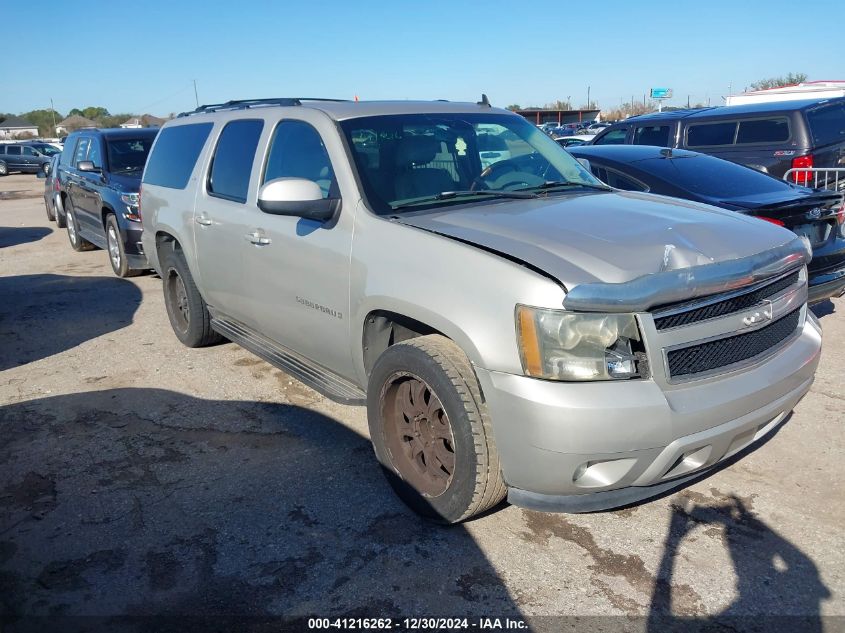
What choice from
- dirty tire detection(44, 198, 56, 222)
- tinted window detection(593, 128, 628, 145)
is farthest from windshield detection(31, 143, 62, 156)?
tinted window detection(593, 128, 628, 145)

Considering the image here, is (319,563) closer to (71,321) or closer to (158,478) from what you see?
(158,478)

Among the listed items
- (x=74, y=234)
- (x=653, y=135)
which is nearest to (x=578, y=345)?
(x=653, y=135)

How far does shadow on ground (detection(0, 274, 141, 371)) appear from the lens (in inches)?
258

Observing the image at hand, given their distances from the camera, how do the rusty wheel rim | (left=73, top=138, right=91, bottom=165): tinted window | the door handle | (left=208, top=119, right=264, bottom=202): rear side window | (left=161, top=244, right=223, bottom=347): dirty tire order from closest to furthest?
the rusty wheel rim < the door handle < (left=208, top=119, right=264, bottom=202): rear side window < (left=161, top=244, right=223, bottom=347): dirty tire < (left=73, top=138, right=91, bottom=165): tinted window

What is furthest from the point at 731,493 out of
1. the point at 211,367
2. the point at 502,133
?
the point at 211,367

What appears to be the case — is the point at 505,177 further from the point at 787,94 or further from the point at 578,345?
the point at 787,94

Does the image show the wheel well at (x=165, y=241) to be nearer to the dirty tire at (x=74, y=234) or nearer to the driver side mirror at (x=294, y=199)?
the driver side mirror at (x=294, y=199)

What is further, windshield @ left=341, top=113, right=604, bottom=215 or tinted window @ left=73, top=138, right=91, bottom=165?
tinted window @ left=73, top=138, right=91, bottom=165

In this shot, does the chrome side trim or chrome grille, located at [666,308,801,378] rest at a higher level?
the chrome side trim

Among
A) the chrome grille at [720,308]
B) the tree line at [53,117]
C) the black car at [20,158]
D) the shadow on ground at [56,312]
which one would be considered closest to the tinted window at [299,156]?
the chrome grille at [720,308]

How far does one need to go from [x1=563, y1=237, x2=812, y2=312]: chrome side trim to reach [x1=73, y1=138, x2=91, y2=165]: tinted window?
9.40 metres

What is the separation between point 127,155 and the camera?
9.56 m

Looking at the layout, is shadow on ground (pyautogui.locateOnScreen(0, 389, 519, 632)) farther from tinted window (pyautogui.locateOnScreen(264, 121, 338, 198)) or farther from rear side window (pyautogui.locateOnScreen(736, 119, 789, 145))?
rear side window (pyautogui.locateOnScreen(736, 119, 789, 145))

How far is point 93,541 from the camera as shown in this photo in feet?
10.9
